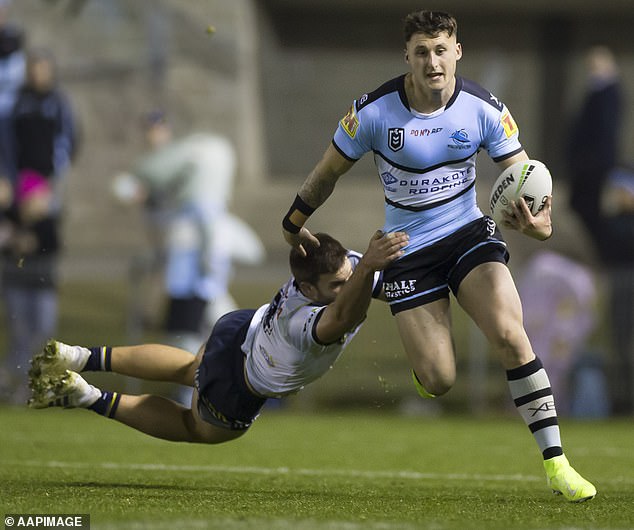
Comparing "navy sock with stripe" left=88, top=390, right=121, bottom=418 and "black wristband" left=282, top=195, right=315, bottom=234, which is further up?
"black wristband" left=282, top=195, right=315, bottom=234

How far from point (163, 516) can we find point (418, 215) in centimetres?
213

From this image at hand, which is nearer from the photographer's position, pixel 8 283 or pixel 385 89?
pixel 385 89

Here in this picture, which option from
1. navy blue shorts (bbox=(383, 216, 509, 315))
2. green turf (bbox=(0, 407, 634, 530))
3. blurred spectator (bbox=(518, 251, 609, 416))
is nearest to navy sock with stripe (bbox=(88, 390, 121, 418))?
green turf (bbox=(0, 407, 634, 530))

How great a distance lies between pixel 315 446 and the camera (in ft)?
32.9

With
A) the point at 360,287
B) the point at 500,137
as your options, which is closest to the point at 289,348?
the point at 360,287

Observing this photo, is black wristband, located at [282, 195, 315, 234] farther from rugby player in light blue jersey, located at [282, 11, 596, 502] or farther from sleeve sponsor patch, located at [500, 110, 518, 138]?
sleeve sponsor patch, located at [500, 110, 518, 138]

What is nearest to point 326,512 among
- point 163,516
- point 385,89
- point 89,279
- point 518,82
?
point 163,516

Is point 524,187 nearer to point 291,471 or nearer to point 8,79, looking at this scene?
point 291,471

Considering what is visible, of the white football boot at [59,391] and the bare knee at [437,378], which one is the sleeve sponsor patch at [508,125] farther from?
the white football boot at [59,391]

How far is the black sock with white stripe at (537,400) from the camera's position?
6547 mm

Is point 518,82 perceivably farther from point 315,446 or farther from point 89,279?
point 315,446

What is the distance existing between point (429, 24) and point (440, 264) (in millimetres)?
1162

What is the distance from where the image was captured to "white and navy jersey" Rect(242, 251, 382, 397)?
673 centimetres

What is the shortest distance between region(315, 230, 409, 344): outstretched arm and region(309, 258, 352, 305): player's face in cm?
27
